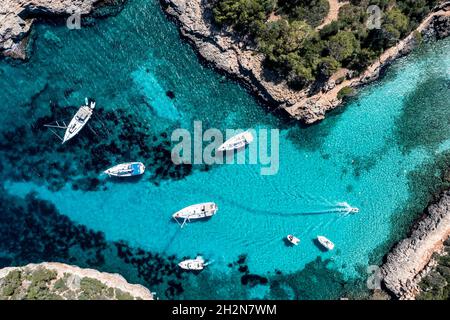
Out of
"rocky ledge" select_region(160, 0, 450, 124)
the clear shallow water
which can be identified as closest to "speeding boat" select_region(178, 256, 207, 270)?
the clear shallow water

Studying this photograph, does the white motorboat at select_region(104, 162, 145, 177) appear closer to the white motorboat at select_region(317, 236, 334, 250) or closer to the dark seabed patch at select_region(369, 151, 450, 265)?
the white motorboat at select_region(317, 236, 334, 250)

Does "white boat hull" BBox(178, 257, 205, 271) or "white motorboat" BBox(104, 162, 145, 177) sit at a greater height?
"white motorboat" BBox(104, 162, 145, 177)

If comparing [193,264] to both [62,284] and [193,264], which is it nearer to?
[193,264]

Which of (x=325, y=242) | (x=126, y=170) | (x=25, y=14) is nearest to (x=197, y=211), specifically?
(x=126, y=170)

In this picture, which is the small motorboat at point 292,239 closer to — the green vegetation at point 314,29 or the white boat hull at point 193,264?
the white boat hull at point 193,264
